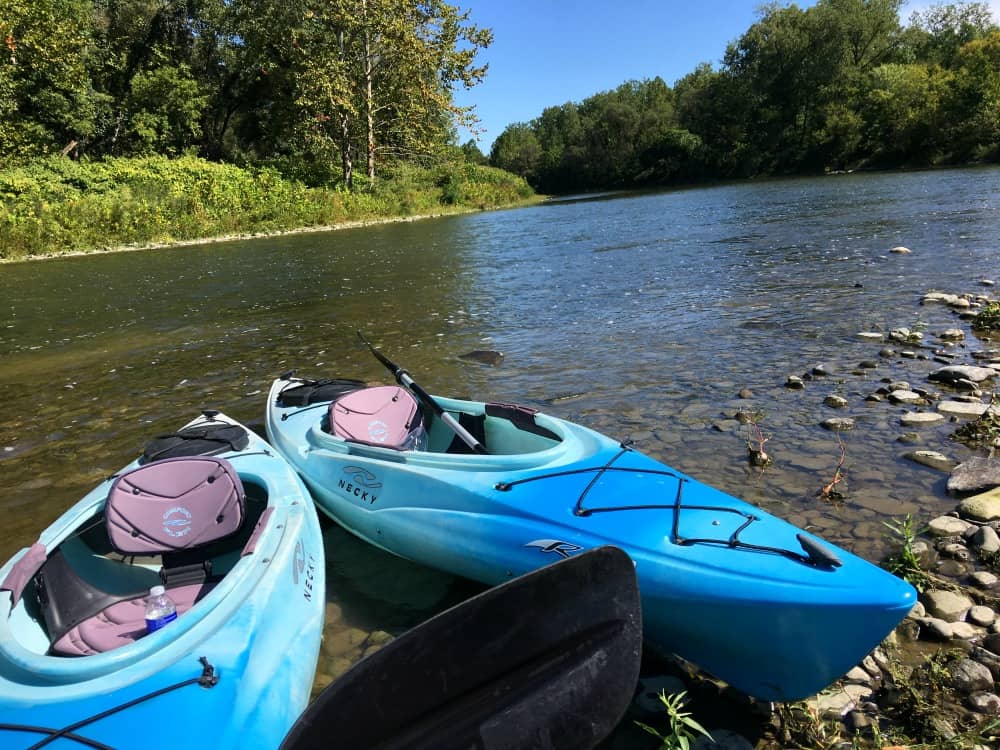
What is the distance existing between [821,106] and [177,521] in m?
58.1

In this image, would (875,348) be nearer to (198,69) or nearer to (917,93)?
(198,69)

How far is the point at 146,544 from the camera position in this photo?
11.2 ft

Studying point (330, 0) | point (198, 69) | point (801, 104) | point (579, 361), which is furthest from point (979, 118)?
point (198, 69)

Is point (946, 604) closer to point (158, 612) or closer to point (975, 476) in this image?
point (975, 476)

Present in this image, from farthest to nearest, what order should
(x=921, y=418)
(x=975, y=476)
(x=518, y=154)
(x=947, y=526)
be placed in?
(x=518, y=154) → (x=921, y=418) → (x=975, y=476) → (x=947, y=526)

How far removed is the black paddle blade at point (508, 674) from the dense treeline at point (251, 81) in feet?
100

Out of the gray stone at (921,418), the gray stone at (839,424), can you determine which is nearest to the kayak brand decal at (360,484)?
the gray stone at (839,424)

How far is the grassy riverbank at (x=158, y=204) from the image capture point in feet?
69.2

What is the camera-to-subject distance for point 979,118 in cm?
3694

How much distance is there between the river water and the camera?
422 cm

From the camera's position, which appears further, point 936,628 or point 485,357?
Answer: point 485,357

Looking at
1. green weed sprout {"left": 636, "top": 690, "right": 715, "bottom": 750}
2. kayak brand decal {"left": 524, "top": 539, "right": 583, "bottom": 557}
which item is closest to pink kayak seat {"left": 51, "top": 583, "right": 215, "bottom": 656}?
kayak brand decal {"left": 524, "top": 539, "right": 583, "bottom": 557}

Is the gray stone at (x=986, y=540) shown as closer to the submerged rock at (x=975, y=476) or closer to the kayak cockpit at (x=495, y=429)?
the submerged rock at (x=975, y=476)

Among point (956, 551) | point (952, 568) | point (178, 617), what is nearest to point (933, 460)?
point (956, 551)
